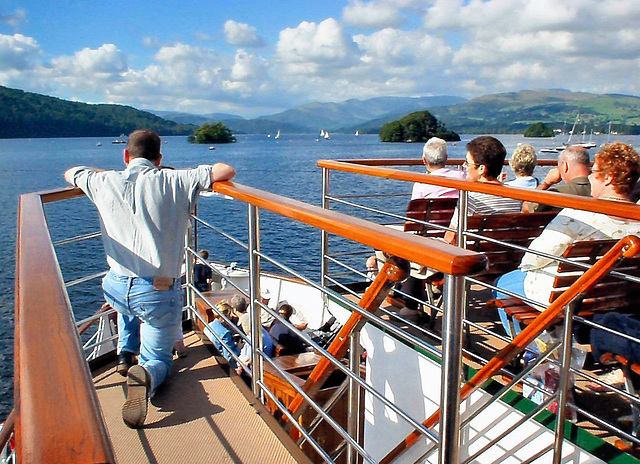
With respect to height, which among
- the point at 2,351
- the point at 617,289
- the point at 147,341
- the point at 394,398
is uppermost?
the point at 617,289

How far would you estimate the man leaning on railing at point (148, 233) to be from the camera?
9.91ft

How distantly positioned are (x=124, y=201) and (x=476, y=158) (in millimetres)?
2347

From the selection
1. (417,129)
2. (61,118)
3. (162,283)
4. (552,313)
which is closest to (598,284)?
(552,313)

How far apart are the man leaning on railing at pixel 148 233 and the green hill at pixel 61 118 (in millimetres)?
134610

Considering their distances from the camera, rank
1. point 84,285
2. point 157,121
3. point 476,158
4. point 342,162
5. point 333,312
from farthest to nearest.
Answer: point 157,121
point 84,285
point 333,312
point 342,162
point 476,158

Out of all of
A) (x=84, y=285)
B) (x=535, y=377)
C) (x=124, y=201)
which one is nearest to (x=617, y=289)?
(x=535, y=377)

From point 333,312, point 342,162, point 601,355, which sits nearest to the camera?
point 601,355

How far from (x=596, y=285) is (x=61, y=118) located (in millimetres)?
153404

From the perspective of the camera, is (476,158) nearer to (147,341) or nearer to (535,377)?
(535,377)

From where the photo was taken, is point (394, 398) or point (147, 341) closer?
point (147, 341)

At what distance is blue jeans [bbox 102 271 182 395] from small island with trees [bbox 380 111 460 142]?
102274mm

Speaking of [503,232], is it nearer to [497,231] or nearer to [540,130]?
[497,231]

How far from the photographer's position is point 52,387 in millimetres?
777

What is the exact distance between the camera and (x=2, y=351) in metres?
12.6
